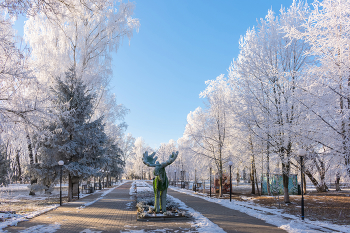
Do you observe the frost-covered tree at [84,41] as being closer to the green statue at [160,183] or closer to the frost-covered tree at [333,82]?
the green statue at [160,183]

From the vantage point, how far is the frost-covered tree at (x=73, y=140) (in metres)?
16.8

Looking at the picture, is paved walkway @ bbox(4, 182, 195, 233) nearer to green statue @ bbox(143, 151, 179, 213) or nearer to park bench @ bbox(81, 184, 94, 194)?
green statue @ bbox(143, 151, 179, 213)

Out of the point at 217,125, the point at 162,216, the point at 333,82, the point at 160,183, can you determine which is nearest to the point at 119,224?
the point at 162,216

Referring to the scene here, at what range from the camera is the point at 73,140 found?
17734 mm

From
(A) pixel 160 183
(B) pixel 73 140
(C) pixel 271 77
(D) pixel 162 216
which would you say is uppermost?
(C) pixel 271 77

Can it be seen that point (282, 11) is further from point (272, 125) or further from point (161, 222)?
point (161, 222)

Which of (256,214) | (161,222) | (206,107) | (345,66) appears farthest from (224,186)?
(345,66)

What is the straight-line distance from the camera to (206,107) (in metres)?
23.3

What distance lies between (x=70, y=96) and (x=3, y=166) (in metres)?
12.8

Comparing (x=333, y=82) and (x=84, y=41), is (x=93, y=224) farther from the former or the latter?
(x=84, y=41)

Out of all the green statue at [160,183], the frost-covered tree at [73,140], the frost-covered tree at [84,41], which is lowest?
the green statue at [160,183]

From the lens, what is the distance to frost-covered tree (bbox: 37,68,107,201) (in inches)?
661

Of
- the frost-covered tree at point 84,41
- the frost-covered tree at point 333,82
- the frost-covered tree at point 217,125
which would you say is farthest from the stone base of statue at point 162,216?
the frost-covered tree at point 84,41

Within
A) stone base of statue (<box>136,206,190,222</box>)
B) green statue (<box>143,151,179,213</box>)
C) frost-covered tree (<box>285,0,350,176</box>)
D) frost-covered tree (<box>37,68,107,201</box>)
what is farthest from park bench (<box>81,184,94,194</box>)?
frost-covered tree (<box>285,0,350,176</box>)
